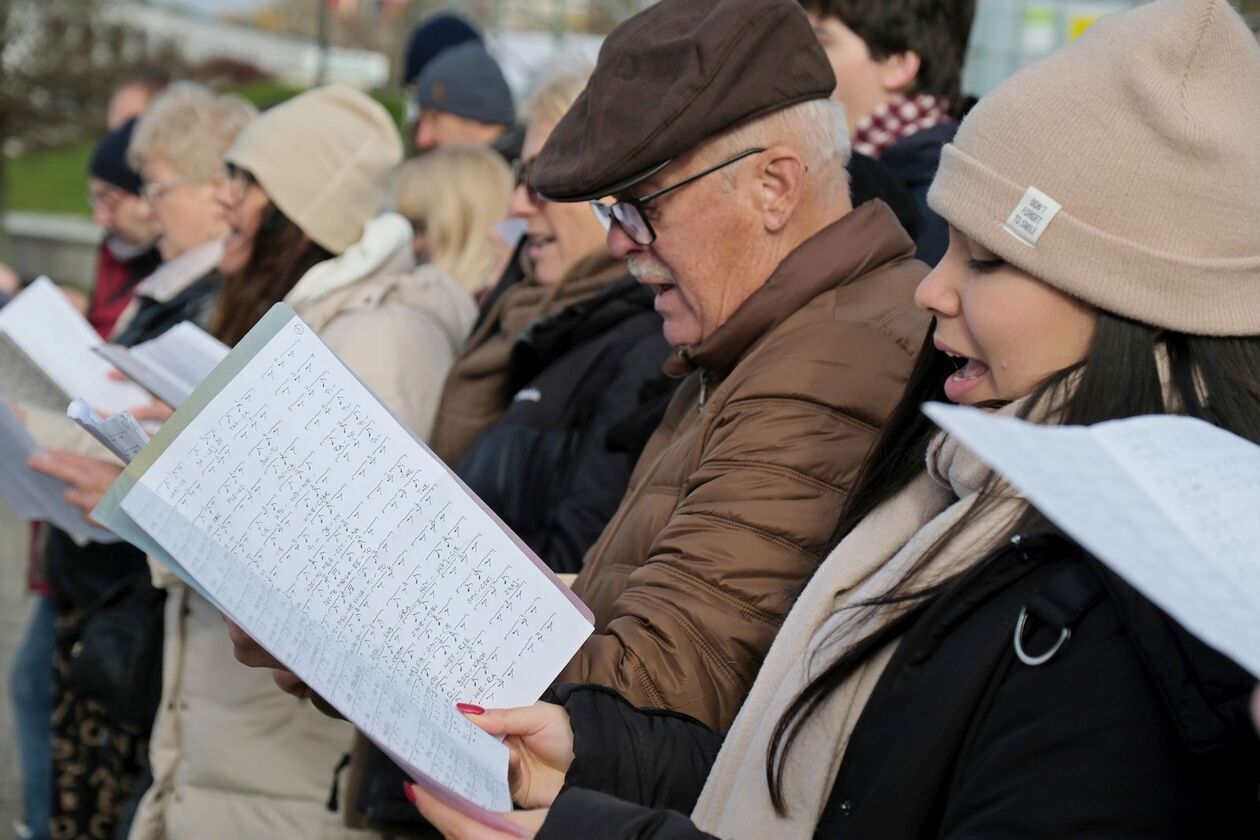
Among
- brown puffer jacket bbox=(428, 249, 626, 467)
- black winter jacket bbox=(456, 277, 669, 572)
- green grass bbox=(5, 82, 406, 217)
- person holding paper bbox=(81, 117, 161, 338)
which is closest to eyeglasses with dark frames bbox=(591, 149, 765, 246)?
black winter jacket bbox=(456, 277, 669, 572)

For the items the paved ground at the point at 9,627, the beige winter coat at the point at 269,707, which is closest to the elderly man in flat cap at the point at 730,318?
the beige winter coat at the point at 269,707

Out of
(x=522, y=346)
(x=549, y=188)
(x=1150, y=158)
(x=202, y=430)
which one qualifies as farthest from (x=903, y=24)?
(x=202, y=430)

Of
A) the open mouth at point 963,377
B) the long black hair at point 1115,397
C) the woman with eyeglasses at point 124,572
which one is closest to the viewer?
the long black hair at point 1115,397

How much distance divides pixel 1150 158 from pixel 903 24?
6.38ft

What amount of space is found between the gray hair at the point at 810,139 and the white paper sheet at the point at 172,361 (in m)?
1.25

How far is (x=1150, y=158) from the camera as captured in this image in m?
1.68

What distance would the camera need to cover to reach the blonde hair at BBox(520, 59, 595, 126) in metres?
3.85

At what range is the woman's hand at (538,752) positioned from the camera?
6.57 feet

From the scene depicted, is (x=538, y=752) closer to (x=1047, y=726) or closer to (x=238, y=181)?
(x=1047, y=726)

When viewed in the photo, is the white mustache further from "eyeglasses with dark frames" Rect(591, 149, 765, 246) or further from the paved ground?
the paved ground

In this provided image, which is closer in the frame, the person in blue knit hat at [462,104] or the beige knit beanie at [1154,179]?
the beige knit beanie at [1154,179]

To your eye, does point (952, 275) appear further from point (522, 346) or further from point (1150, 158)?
point (522, 346)

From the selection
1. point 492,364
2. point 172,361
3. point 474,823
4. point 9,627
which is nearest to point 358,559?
point 474,823

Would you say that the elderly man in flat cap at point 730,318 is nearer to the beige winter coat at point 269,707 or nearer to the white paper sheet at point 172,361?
the white paper sheet at point 172,361
